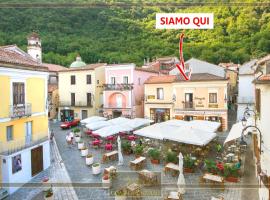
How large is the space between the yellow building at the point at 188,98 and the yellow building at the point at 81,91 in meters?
8.06

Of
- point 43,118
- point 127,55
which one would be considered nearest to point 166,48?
point 127,55

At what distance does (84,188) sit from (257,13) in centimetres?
4709

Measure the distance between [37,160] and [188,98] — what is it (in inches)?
780

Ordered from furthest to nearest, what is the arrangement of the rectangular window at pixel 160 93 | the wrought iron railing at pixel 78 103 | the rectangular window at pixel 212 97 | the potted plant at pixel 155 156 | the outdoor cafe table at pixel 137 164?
the wrought iron railing at pixel 78 103, the rectangular window at pixel 160 93, the rectangular window at pixel 212 97, the potted plant at pixel 155 156, the outdoor cafe table at pixel 137 164

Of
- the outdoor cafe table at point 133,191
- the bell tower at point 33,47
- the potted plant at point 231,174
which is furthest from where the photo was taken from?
the bell tower at point 33,47

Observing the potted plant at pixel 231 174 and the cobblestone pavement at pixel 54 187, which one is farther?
the potted plant at pixel 231 174

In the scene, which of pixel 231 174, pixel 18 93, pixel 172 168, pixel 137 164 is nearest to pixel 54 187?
pixel 137 164

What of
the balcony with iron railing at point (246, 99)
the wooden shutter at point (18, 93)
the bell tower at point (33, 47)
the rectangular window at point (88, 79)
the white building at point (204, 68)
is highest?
the bell tower at point (33, 47)

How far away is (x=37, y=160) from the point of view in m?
16.4

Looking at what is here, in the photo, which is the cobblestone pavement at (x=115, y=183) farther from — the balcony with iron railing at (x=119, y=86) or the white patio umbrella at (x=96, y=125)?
the balcony with iron railing at (x=119, y=86)

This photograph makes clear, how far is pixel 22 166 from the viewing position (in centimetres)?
1475

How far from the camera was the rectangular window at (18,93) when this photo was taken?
48.3 feet

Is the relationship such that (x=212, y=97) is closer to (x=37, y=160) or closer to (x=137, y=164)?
(x=137, y=164)

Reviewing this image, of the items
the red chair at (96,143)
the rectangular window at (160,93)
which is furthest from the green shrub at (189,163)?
the rectangular window at (160,93)
